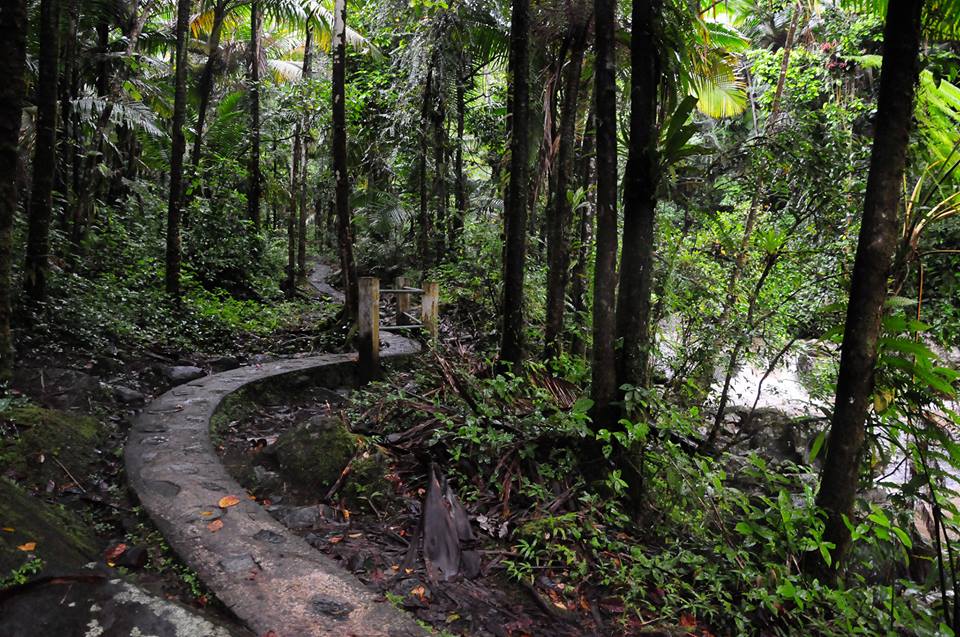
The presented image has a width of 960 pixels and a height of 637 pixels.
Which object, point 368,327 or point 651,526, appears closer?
point 651,526

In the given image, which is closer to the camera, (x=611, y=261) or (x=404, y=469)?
(x=611, y=261)

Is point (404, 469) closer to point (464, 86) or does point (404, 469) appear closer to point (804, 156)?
point (804, 156)

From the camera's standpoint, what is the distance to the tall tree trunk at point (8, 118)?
4.46 meters

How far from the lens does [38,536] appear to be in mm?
2734

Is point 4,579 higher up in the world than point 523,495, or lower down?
higher up

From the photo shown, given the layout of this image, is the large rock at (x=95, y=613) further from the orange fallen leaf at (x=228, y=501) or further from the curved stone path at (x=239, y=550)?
the orange fallen leaf at (x=228, y=501)

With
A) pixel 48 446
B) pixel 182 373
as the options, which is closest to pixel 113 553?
pixel 48 446

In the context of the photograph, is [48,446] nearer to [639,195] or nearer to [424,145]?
[639,195]

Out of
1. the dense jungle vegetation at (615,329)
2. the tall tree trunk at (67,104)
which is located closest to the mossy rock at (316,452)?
the dense jungle vegetation at (615,329)

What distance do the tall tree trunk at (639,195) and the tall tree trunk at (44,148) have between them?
6391 millimetres

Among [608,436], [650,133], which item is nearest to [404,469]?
[608,436]

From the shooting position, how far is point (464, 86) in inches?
510

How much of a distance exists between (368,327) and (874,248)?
5.67 meters

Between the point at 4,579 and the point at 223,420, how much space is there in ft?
12.3
